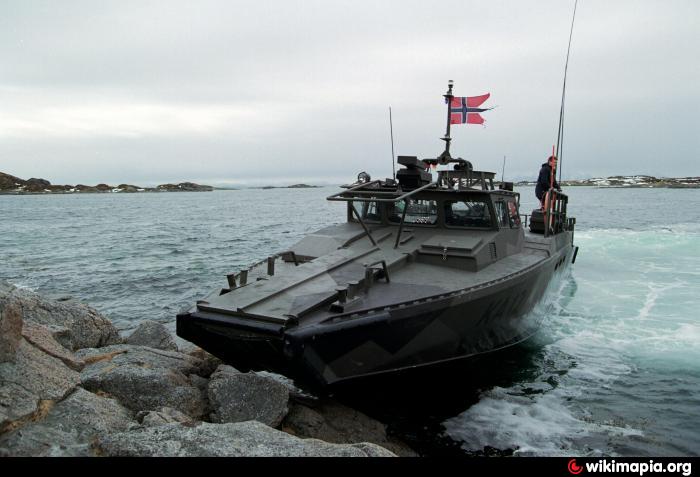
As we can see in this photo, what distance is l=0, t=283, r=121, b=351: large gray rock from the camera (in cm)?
842

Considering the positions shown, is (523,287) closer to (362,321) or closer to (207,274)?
(362,321)

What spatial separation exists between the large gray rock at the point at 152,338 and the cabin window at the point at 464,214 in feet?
17.9

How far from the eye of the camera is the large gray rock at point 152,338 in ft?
29.1

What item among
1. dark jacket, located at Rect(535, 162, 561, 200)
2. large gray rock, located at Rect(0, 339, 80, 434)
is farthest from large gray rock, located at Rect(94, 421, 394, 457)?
dark jacket, located at Rect(535, 162, 561, 200)

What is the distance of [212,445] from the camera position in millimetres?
4227

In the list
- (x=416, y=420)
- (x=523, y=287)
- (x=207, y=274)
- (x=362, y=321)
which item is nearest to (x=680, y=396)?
(x=523, y=287)

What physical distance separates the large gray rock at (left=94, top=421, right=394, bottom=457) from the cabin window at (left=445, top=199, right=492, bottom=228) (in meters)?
5.74

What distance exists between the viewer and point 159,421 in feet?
17.5

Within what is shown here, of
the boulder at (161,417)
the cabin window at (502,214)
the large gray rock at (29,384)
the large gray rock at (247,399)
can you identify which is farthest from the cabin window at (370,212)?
the large gray rock at (29,384)

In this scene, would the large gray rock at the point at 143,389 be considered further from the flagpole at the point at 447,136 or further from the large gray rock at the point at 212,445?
the flagpole at the point at 447,136

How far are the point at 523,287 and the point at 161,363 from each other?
5.92 metres

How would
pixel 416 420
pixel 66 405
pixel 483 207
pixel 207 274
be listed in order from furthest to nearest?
pixel 207 274
pixel 483 207
pixel 416 420
pixel 66 405

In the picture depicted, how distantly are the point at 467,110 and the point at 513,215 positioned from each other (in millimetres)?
3056

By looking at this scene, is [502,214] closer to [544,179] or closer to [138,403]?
[544,179]
